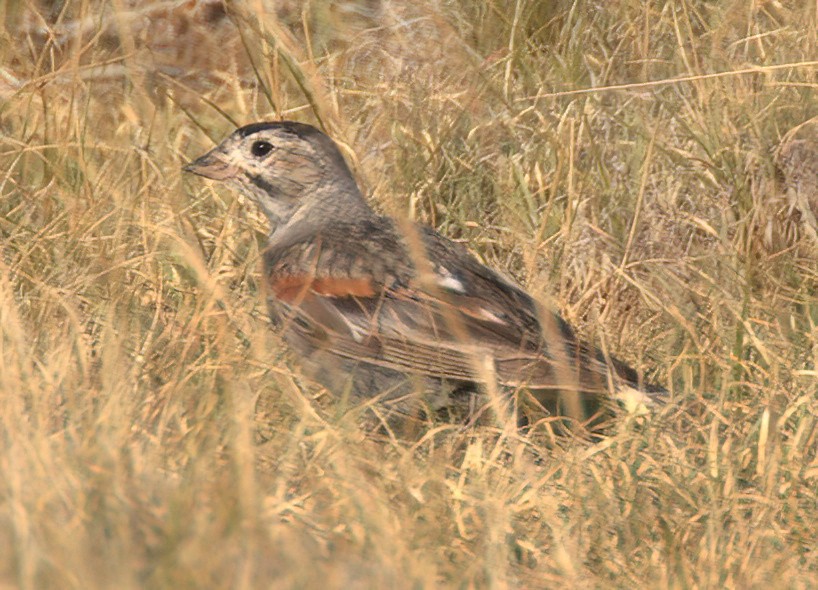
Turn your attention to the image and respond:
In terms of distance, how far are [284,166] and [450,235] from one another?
80cm

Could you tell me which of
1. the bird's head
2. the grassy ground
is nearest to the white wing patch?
the grassy ground

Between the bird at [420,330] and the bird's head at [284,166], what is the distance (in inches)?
10.1

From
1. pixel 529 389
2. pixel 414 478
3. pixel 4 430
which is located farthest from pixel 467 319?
pixel 4 430

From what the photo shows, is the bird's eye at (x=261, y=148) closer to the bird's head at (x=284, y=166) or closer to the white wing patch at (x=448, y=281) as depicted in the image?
the bird's head at (x=284, y=166)

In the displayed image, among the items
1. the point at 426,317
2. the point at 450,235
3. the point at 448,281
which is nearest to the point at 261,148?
the point at 450,235

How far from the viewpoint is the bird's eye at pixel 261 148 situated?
5402mm

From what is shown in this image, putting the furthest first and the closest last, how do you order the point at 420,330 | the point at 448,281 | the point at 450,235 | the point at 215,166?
1. the point at 450,235
2. the point at 215,166
3. the point at 448,281
4. the point at 420,330

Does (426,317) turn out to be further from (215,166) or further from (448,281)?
(215,166)

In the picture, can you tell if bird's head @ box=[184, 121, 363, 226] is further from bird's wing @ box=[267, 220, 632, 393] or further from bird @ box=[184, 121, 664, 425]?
bird's wing @ box=[267, 220, 632, 393]

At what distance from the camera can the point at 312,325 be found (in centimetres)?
474

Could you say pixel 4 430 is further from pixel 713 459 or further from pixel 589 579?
pixel 713 459

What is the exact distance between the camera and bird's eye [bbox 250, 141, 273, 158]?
5402mm

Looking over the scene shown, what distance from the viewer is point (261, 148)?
541cm

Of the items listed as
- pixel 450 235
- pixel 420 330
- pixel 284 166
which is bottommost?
pixel 450 235
